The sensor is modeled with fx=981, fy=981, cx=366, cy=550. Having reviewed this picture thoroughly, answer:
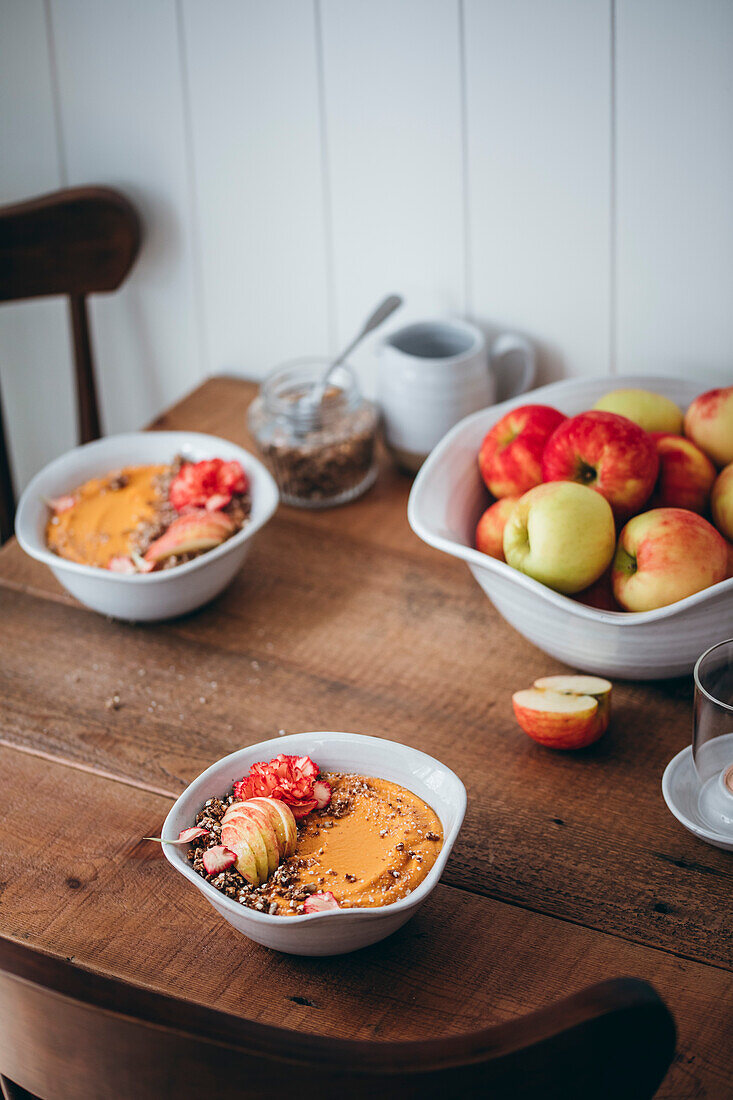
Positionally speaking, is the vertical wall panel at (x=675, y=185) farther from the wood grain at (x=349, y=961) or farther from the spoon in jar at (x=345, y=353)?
the wood grain at (x=349, y=961)

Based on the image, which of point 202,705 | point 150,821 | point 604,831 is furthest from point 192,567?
point 604,831

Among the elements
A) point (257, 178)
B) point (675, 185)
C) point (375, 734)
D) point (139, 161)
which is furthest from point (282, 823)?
point (139, 161)

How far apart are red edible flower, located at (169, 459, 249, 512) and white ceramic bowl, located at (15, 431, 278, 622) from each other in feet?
0.07

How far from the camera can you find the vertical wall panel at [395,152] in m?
1.13

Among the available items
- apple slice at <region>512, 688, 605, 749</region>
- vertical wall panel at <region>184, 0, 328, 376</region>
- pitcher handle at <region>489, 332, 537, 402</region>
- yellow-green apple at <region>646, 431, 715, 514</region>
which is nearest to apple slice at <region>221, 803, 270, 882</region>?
apple slice at <region>512, 688, 605, 749</region>

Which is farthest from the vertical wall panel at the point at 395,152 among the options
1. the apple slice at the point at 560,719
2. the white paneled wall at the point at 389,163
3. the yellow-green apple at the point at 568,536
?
the apple slice at the point at 560,719

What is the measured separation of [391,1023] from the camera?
60 centimetres

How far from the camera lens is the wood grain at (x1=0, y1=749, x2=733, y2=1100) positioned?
60 cm

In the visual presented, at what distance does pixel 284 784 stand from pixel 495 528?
1.13 ft

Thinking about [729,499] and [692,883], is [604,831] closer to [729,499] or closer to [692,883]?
[692,883]

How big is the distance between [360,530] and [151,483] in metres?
0.24

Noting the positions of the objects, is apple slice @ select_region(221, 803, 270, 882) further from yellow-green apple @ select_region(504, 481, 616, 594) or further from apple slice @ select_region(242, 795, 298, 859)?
yellow-green apple @ select_region(504, 481, 616, 594)

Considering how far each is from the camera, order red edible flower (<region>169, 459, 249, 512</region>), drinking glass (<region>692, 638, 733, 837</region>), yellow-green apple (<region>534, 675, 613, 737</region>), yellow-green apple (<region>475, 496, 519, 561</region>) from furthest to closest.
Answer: red edible flower (<region>169, 459, 249, 512</region>) → yellow-green apple (<region>475, 496, 519, 561</region>) → yellow-green apple (<region>534, 675, 613, 737</region>) → drinking glass (<region>692, 638, 733, 837</region>)

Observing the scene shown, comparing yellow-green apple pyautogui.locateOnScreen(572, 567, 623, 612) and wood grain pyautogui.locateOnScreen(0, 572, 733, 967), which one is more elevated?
yellow-green apple pyautogui.locateOnScreen(572, 567, 623, 612)
